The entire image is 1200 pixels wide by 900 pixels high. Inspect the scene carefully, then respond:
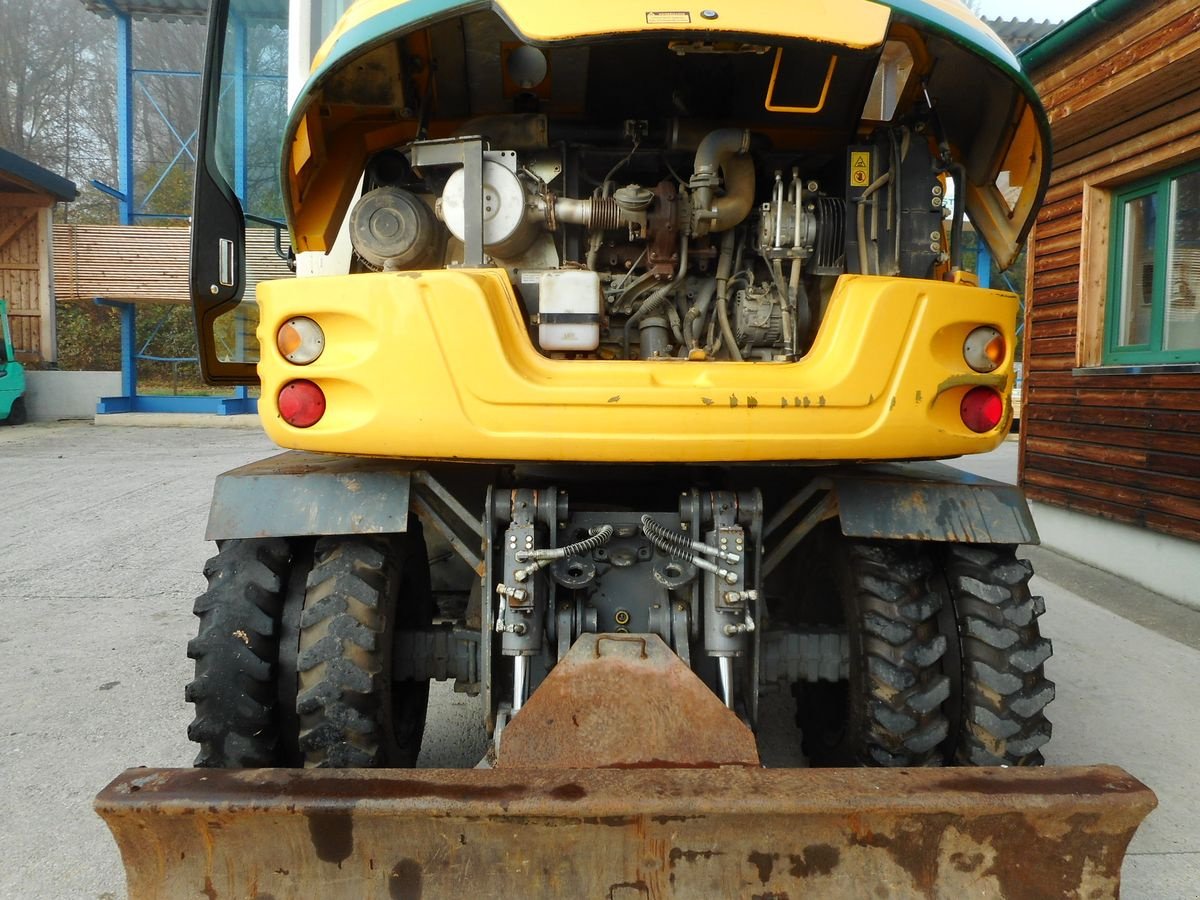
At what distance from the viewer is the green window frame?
536 cm

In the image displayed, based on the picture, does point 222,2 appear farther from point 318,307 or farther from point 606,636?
point 606,636

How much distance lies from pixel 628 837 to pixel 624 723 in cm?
35

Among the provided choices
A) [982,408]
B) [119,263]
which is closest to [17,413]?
[119,263]

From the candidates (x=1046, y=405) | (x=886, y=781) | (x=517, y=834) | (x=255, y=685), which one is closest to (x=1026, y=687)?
(x=886, y=781)

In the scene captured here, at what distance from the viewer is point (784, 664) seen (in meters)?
2.54

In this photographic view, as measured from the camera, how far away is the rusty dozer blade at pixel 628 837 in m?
1.60

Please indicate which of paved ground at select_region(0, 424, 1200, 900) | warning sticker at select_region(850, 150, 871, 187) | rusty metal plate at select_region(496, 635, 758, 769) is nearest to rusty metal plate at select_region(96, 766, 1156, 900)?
rusty metal plate at select_region(496, 635, 758, 769)

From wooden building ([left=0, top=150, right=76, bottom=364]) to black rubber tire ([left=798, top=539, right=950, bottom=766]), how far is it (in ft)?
60.8

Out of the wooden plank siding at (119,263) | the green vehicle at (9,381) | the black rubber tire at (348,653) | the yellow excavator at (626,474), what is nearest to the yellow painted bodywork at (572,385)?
A: the yellow excavator at (626,474)

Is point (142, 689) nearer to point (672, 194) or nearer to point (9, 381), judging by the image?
point (672, 194)

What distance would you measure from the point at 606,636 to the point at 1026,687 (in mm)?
1195

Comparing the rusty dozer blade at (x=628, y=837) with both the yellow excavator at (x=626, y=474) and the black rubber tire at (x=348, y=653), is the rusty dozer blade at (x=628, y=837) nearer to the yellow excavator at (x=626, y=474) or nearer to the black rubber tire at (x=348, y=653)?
the yellow excavator at (x=626, y=474)

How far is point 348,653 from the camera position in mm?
2221

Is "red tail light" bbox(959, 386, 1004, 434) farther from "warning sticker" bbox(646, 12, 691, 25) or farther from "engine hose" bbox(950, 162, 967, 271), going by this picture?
"warning sticker" bbox(646, 12, 691, 25)
